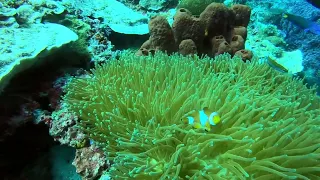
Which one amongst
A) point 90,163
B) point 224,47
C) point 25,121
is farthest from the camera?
point 224,47

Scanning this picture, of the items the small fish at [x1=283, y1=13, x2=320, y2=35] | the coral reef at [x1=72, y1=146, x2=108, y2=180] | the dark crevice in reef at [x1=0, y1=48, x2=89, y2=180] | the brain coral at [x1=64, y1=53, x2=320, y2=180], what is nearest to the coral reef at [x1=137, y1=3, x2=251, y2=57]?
the brain coral at [x1=64, y1=53, x2=320, y2=180]

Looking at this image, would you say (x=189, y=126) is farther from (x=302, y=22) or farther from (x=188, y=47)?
(x=302, y=22)

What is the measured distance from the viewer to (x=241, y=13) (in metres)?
4.18

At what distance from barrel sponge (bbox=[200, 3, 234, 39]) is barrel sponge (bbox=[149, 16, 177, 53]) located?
1.70 ft

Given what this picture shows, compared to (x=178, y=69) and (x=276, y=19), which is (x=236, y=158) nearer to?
A: (x=178, y=69)

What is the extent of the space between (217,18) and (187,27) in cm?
45

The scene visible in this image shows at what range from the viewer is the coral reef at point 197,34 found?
144 inches

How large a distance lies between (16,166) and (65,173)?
0.52 meters

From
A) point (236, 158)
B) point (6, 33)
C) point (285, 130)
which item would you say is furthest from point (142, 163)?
point (6, 33)

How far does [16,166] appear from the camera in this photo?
2.54 m

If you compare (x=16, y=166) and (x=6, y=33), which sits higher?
(x=6, y=33)

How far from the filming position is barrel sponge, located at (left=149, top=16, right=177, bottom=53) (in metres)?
3.63

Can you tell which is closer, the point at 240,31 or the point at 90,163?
the point at 90,163

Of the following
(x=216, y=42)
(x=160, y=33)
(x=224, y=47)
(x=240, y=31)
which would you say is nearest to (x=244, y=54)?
(x=224, y=47)
